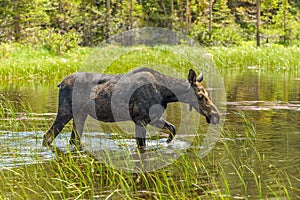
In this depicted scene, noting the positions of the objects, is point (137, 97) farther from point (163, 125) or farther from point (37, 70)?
point (37, 70)

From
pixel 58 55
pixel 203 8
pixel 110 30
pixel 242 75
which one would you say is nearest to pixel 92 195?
pixel 242 75

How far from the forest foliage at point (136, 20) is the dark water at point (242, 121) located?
57.9 ft

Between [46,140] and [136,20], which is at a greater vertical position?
[46,140]

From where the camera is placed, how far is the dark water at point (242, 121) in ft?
31.5

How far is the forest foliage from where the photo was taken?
43.5 metres

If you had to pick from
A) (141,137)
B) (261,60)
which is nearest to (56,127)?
(141,137)

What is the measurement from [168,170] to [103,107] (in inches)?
93.9

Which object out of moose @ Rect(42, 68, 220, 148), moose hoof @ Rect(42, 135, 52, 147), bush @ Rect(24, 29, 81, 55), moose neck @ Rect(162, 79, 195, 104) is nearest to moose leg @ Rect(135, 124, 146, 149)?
moose @ Rect(42, 68, 220, 148)

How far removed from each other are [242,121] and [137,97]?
11.8ft

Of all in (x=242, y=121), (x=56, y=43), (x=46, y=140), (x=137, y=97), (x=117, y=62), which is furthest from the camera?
(x=56, y=43)

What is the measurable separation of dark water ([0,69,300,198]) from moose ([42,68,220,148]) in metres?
0.50

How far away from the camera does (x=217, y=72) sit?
97.9 feet

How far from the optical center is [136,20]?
2224 inches

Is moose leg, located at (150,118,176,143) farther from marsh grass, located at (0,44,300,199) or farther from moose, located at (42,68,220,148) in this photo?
marsh grass, located at (0,44,300,199)
